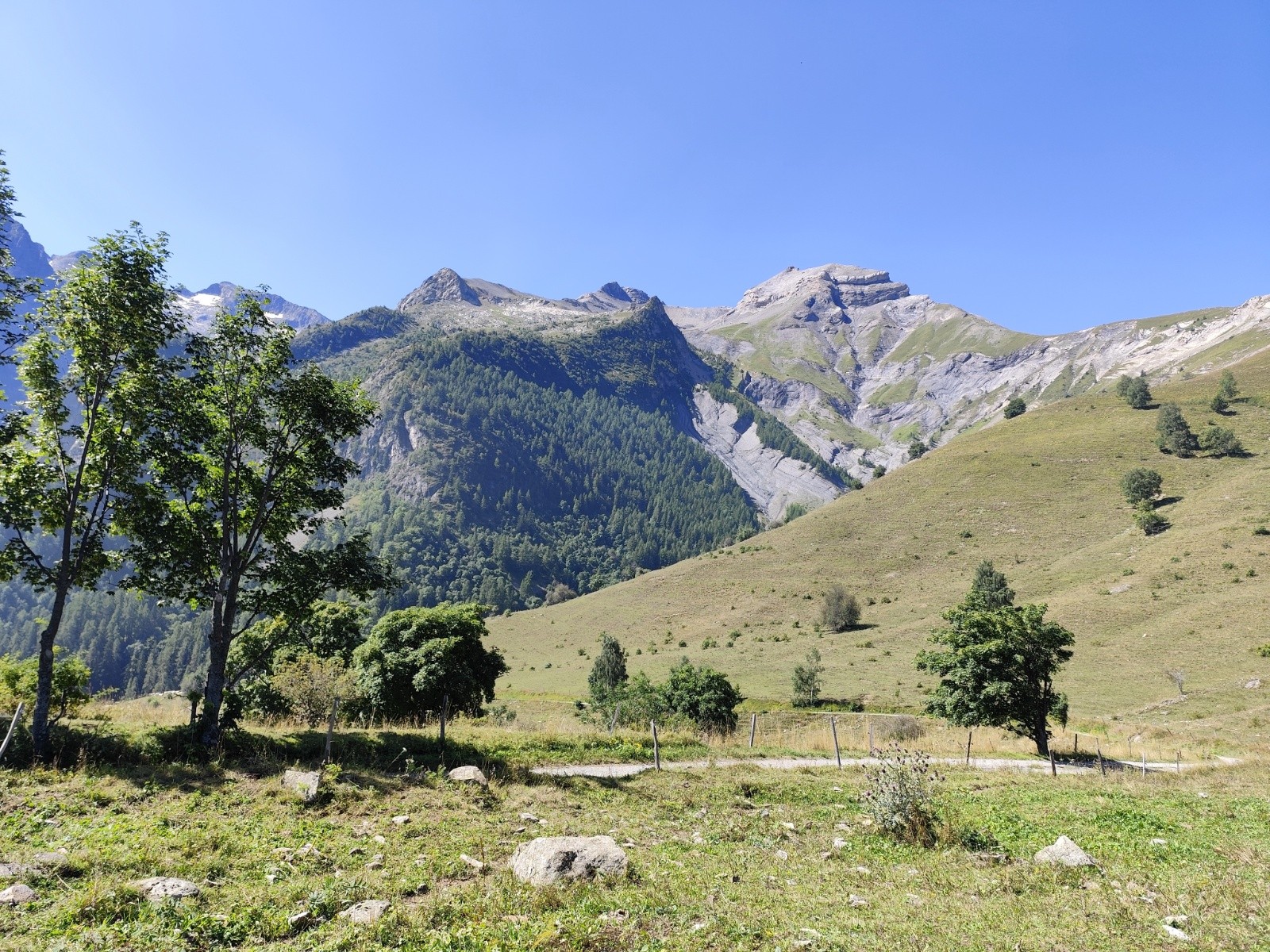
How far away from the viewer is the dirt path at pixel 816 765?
18562mm

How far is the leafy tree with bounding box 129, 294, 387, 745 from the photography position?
16.7 m

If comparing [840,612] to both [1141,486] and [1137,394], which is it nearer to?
[1141,486]

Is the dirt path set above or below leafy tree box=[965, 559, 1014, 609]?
below

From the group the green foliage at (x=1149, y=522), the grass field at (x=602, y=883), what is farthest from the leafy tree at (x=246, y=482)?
the green foliage at (x=1149, y=522)

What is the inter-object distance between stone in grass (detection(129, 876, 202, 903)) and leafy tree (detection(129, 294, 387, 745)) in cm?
842

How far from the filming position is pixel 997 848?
1151 centimetres

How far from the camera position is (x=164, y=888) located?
317 inches

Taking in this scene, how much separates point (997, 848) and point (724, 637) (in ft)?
233

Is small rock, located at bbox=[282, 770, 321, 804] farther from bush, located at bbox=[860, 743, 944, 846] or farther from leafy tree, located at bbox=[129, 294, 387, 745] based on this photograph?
bush, located at bbox=[860, 743, 944, 846]

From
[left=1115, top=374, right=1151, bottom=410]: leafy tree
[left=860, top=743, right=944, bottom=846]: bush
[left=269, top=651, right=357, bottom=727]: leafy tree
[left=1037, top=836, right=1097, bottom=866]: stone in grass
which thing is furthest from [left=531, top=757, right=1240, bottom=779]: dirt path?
[left=1115, top=374, right=1151, bottom=410]: leafy tree

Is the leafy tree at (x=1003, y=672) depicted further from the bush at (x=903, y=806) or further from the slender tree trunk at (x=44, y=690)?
the slender tree trunk at (x=44, y=690)

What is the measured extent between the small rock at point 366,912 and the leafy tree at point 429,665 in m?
21.5

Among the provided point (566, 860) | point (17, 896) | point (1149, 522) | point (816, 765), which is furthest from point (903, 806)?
point (1149, 522)

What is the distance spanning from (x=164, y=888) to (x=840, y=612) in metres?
77.3
